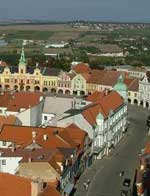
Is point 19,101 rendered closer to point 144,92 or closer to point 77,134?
point 77,134

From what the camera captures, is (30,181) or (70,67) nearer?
(30,181)

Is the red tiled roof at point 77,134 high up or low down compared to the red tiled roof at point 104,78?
up

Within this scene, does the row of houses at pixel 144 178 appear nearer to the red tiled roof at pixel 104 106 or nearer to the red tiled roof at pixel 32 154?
the red tiled roof at pixel 32 154

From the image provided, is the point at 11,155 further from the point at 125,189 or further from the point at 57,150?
the point at 125,189

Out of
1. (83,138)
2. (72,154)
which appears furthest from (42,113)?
(72,154)

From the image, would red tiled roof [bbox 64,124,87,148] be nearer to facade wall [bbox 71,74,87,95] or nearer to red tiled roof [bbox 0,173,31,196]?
red tiled roof [bbox 0,173,31,196]

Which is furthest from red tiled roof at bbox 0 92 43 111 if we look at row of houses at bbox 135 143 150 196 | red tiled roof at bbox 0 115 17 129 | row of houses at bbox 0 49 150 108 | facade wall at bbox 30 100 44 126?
row of houses at bbox 0 49 150 108

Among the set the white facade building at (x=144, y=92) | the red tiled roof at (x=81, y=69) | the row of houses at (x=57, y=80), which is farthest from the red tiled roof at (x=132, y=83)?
the red tiled roof at (x=81, y=69)
